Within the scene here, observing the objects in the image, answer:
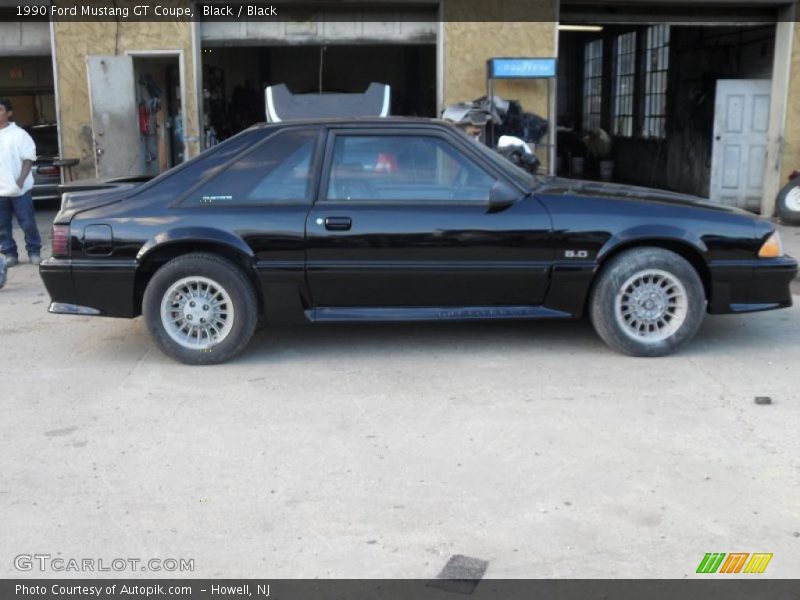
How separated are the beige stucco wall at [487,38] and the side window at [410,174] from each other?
6078mm

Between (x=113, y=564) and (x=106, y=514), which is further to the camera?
(x=106, y=514)

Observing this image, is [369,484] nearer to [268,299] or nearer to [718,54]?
→ [268,299]

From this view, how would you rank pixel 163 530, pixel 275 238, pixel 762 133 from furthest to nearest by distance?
1. pixel 762 133
2. pixel 275 238
3. pixel 163 530

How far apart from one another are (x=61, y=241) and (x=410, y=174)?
2329 mm

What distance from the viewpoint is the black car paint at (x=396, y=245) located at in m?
5.71

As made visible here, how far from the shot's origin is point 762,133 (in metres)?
13.1

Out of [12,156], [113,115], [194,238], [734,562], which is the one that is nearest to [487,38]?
[113,115]

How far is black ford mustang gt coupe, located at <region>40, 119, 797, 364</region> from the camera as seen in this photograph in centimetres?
572

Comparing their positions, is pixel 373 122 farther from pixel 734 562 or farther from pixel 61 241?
pixel 734 562

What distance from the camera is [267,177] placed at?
581cm

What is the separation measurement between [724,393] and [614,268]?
1072 millimetres

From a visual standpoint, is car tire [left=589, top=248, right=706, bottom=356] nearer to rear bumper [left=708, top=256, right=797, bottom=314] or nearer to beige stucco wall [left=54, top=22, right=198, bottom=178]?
rear bumper [left=708, top=256, right=797, bottom=314]

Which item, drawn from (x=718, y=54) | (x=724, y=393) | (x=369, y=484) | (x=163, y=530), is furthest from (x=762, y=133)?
(x=163, y=530)
